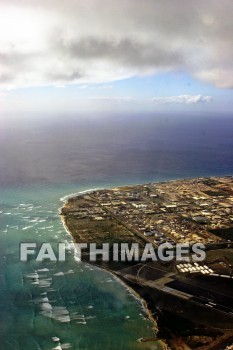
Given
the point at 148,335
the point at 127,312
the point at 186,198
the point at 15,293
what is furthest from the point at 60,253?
the point at 186,198

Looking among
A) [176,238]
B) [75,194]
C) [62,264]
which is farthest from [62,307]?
[75,194]

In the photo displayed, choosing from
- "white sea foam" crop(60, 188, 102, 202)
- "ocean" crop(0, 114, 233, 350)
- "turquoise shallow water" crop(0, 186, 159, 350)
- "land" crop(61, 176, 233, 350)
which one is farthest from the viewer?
"white sea foam" crop(60, 188, 102, 202)

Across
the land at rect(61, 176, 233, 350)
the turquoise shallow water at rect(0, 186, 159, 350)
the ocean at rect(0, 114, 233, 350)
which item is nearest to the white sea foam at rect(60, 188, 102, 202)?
the ocean at rect(0, 114, 233, 350)

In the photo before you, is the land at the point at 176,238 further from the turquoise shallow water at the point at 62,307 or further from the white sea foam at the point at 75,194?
the turquoise shallow water at the point at 62,307

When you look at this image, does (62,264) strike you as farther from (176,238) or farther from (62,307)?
(176,238)

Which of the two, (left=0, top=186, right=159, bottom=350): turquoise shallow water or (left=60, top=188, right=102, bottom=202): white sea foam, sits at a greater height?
(left=60, top=188, right=102, bottom=202): white sea foam

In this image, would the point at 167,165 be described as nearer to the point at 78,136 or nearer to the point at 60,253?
the point at 60,253

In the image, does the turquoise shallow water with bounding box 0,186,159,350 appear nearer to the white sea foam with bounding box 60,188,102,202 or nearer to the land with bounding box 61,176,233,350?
the land with bounding box 61,176,233,350
